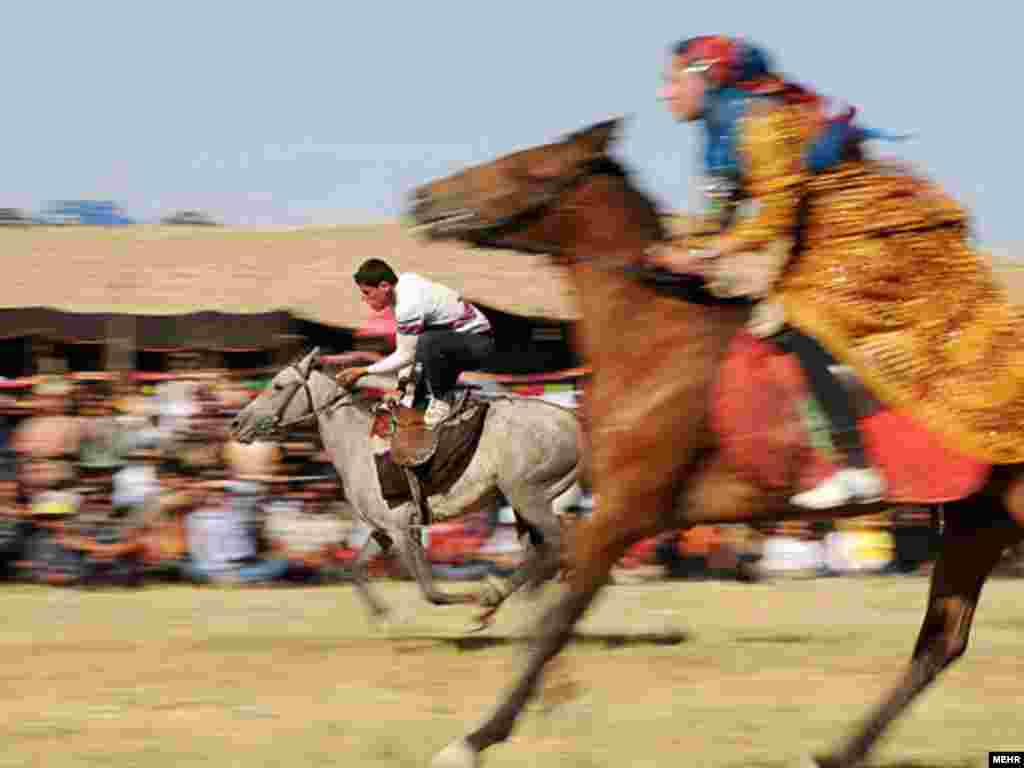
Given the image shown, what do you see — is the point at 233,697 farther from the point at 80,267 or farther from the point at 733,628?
the point at 80,267

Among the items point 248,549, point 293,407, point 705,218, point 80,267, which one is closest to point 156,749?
point 705,218

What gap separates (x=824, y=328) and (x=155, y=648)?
4.66 m

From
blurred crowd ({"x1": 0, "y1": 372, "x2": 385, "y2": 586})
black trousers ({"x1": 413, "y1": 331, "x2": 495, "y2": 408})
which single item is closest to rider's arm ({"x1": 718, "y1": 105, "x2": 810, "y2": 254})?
black trousers ({"x1": 413, "y1": 331, "x2": 495, "y2": 408})

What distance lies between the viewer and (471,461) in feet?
38.8

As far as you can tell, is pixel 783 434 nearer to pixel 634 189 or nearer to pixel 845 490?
pixel 845 490

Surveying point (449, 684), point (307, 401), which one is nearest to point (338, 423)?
point (307, 401)

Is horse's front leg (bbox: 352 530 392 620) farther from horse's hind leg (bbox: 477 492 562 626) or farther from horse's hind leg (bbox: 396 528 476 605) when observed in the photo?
horse's hind leg (bbox: 477 492 562 626)

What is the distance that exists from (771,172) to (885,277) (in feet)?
1.67

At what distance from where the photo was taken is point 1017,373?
6.17m

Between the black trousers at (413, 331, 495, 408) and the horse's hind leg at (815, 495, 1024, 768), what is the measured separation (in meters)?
4.99

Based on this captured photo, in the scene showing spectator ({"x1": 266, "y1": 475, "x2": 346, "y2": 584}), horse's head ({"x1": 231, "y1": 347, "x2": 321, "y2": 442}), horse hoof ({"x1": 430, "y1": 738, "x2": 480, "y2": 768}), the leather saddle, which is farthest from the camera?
spectator ({"x1": 266, "y1": 475, "x2": 346, "y2": 584})

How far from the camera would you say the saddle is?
453 inches

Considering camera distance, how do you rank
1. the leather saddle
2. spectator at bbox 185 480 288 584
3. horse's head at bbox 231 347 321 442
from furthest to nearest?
spectator at bbox 185 480 288 584
horse's head at bbox 231 347 321 442
the leather saddle

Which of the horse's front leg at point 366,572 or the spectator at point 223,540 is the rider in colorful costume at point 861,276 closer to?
the horse's front leg at point 366,572
